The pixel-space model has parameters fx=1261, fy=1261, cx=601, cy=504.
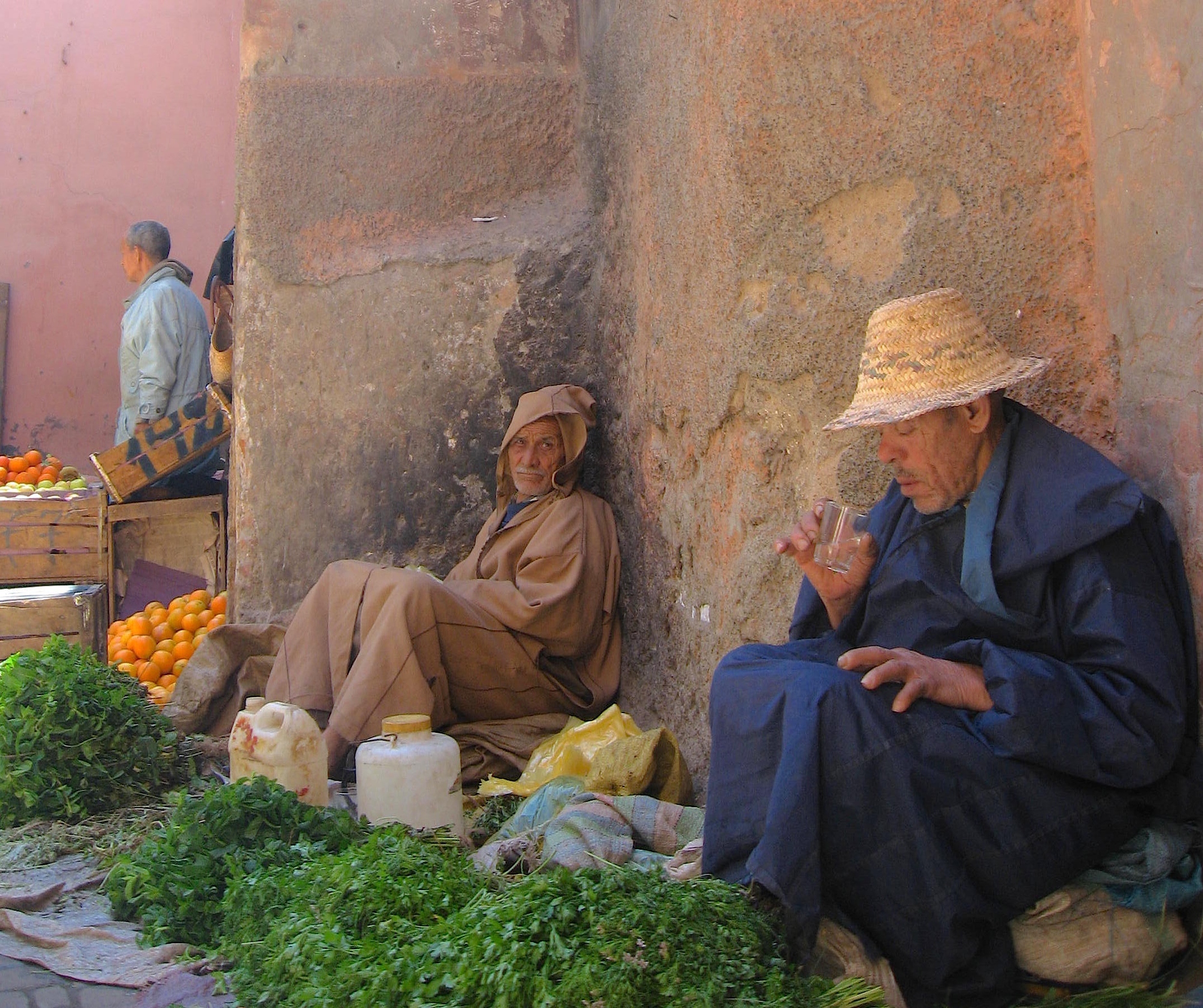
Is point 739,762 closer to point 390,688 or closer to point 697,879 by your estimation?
point 697,879

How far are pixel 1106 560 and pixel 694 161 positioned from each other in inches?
75.0

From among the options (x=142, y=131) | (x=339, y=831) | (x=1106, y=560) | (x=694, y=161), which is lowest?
(x=339, y=831)

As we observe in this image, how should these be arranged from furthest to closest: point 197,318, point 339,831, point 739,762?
point 197,318
point 339,831
point 739,762

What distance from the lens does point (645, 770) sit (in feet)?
11.1

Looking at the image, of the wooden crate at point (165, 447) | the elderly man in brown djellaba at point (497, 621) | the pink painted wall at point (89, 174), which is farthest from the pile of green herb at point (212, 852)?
the pink painted wall at point (89, 174)

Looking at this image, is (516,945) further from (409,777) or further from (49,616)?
(49,616)

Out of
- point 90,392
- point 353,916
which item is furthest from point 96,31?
point 353,916

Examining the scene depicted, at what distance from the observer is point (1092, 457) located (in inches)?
94.5

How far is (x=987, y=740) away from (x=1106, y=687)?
0.73ft

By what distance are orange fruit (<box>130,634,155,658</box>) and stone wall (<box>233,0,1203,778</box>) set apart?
0.80 m

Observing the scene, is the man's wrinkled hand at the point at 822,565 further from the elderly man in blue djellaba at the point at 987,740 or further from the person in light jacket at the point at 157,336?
the person in light jacket at the point at 157,336

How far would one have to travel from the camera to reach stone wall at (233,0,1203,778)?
2.73 meters

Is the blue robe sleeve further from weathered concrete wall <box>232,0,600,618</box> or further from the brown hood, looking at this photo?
weathered concrete wall <box>232,0,600,618</box>

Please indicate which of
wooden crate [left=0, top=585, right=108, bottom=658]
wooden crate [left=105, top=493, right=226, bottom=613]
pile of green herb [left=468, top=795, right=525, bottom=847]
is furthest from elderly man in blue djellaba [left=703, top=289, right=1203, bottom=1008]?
wooden crate [left=105, top=493, right=226, bottom=613]
